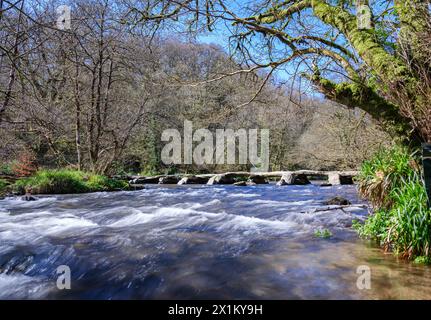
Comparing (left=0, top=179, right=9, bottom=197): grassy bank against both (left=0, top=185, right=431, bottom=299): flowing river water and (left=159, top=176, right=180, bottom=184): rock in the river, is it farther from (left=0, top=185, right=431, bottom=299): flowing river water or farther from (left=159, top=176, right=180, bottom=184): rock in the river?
(left=159, top=176, right=180, bottom=184): rock in the river

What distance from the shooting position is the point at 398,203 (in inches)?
182

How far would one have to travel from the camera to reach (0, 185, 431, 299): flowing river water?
132 inches

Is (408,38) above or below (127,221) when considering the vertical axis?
above

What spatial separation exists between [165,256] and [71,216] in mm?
4058

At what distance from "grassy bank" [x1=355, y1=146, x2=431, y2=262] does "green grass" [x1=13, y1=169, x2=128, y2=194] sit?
35.8ft

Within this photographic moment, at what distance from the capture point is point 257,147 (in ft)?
91.8

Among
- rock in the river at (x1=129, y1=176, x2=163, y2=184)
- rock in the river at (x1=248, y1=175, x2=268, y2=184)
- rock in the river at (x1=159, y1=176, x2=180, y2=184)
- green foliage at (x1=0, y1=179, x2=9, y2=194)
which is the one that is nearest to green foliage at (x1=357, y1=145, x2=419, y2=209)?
green foliage at (x1=0, y1=179, x2=9, y2=194)

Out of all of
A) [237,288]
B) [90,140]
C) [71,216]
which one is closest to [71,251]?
[237,288]

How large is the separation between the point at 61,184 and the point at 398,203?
38.8 ft

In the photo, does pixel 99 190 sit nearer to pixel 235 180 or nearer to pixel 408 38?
pixel 235 180

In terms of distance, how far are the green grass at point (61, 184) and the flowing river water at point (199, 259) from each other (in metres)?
5.53

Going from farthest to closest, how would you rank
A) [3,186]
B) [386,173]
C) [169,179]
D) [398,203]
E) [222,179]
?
[169,179] < [222,179] < [3,186] < [386,173] < [398,203]

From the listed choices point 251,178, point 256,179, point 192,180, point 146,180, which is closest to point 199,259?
point 192,180

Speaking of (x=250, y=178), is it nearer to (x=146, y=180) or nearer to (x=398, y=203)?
(x=146, y=180)
